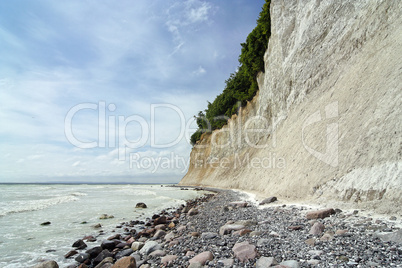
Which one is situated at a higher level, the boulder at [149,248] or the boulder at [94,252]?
the boulder at [149,248]

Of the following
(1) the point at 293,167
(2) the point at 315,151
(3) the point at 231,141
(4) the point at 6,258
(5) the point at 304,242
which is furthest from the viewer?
(3) the point at 231,141

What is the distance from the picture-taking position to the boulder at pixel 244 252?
3680 millimetres

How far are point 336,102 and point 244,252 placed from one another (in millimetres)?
9673

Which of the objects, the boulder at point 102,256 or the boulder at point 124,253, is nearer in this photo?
the boulder at point 102,256

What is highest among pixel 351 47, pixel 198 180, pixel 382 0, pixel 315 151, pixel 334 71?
pixel 382 0

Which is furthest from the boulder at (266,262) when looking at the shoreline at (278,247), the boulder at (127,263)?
the boulder at (127,263)

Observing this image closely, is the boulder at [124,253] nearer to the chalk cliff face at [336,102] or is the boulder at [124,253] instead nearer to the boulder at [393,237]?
the boulder at [393,237]

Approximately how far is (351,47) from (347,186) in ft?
29.2

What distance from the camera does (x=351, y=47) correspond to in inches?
465

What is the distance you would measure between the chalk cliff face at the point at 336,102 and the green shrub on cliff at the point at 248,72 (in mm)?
3373

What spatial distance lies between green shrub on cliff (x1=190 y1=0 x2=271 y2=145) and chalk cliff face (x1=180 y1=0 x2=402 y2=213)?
133 inches

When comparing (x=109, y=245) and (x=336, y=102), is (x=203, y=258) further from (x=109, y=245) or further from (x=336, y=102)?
(x=336, y=102)

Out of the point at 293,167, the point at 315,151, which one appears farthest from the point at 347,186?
the point at 293,167

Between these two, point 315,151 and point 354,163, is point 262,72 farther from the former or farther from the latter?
point 354,163
